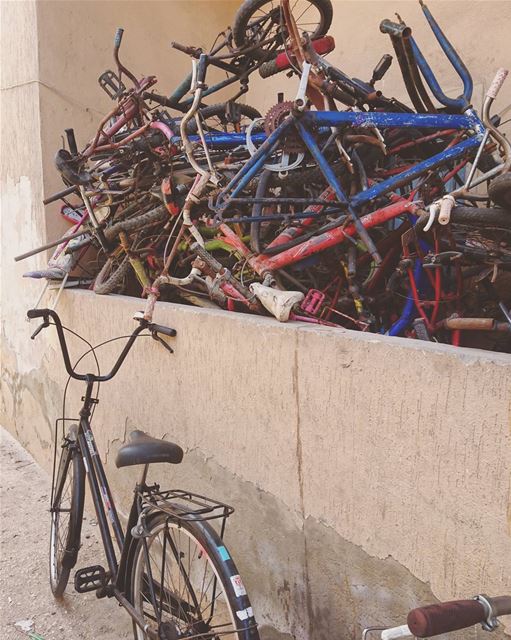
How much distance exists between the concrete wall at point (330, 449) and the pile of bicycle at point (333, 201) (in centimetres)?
33

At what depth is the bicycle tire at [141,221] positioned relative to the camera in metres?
3.77

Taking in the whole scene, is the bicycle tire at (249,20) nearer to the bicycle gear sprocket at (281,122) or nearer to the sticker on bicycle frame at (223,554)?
the bicycle gear sprocket at (281,122)

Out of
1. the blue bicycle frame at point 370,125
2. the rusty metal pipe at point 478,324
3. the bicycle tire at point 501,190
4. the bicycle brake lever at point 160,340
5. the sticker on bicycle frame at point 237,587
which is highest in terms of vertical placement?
the blue bicycle frame at point 370,125

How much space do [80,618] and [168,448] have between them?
5.01ft

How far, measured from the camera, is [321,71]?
2941 mm

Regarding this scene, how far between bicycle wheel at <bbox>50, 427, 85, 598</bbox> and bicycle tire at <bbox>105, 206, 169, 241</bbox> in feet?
4.87

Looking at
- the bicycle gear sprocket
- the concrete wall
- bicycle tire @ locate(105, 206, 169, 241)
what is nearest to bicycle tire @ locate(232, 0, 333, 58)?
the bicycle gear sprocket

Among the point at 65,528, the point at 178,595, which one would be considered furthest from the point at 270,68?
the point at 65,528

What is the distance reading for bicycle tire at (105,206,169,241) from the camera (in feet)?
12.4

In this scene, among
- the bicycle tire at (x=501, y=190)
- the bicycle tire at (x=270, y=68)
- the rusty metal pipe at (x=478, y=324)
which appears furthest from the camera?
the bicycle tire at (x=270, y=68)

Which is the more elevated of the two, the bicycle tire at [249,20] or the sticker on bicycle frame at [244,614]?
the bicycle tire at [249,20]

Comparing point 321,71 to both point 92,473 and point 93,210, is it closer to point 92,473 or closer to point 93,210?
point 93,210

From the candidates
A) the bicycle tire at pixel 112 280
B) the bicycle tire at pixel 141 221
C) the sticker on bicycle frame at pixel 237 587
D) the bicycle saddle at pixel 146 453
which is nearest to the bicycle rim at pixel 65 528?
the bicycle saddle at pixel 146 453

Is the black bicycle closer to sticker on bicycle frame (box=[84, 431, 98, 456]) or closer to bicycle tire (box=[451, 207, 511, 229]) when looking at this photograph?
sticker on bicycle frame (box=[84, 431, 98, 456])
